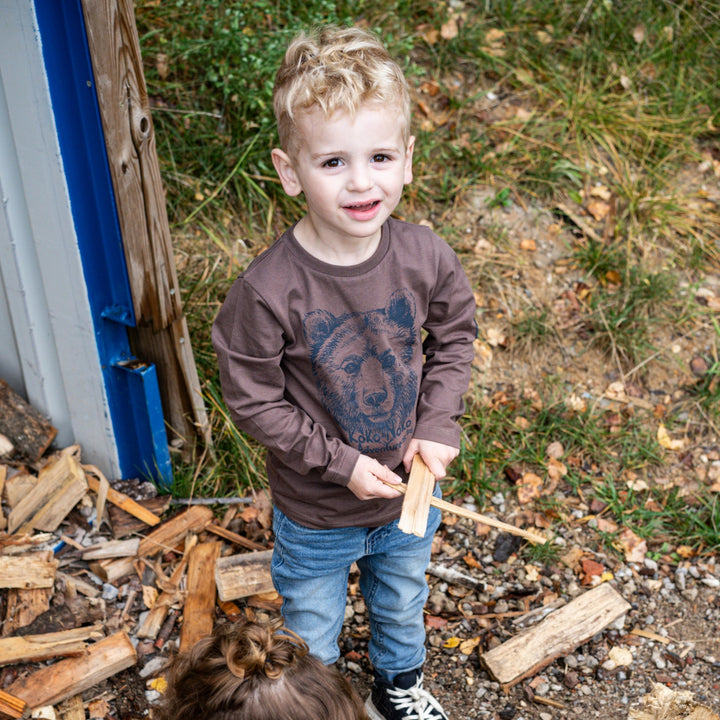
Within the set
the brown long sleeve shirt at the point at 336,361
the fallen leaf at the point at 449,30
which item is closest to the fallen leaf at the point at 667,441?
the brown long sleeve shirt at the point at 336,361

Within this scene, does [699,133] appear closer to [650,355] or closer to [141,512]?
[650,355]

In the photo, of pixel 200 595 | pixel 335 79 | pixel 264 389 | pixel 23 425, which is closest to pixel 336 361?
pixel 264 389

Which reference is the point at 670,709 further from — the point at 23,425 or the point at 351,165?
the point at 23,425

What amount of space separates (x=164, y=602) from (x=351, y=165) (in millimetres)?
1759

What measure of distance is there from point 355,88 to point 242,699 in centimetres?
129

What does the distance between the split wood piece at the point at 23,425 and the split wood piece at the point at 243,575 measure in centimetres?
80

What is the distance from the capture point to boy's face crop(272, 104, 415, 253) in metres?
1.74

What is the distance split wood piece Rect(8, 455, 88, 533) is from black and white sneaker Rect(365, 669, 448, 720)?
4.25 feet

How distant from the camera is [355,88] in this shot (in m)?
1.71

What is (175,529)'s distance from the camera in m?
2.98

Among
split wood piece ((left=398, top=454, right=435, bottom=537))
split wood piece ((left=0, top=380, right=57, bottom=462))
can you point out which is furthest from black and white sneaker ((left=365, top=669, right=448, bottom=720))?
split wood piece ((left=0, top=380, right=57, bottom=462))

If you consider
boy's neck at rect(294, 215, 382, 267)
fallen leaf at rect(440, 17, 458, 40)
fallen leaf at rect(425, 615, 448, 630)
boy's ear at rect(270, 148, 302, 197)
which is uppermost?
fallen leaf at rect(440, 17, 458, 40)

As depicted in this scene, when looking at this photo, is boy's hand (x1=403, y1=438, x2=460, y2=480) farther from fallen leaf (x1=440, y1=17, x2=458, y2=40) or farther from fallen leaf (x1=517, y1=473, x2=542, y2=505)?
fallen leaf (x1=440, y1=17, x2=458, y2=40)

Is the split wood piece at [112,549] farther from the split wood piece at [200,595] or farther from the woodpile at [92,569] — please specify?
the split wood piece at [200,595]
